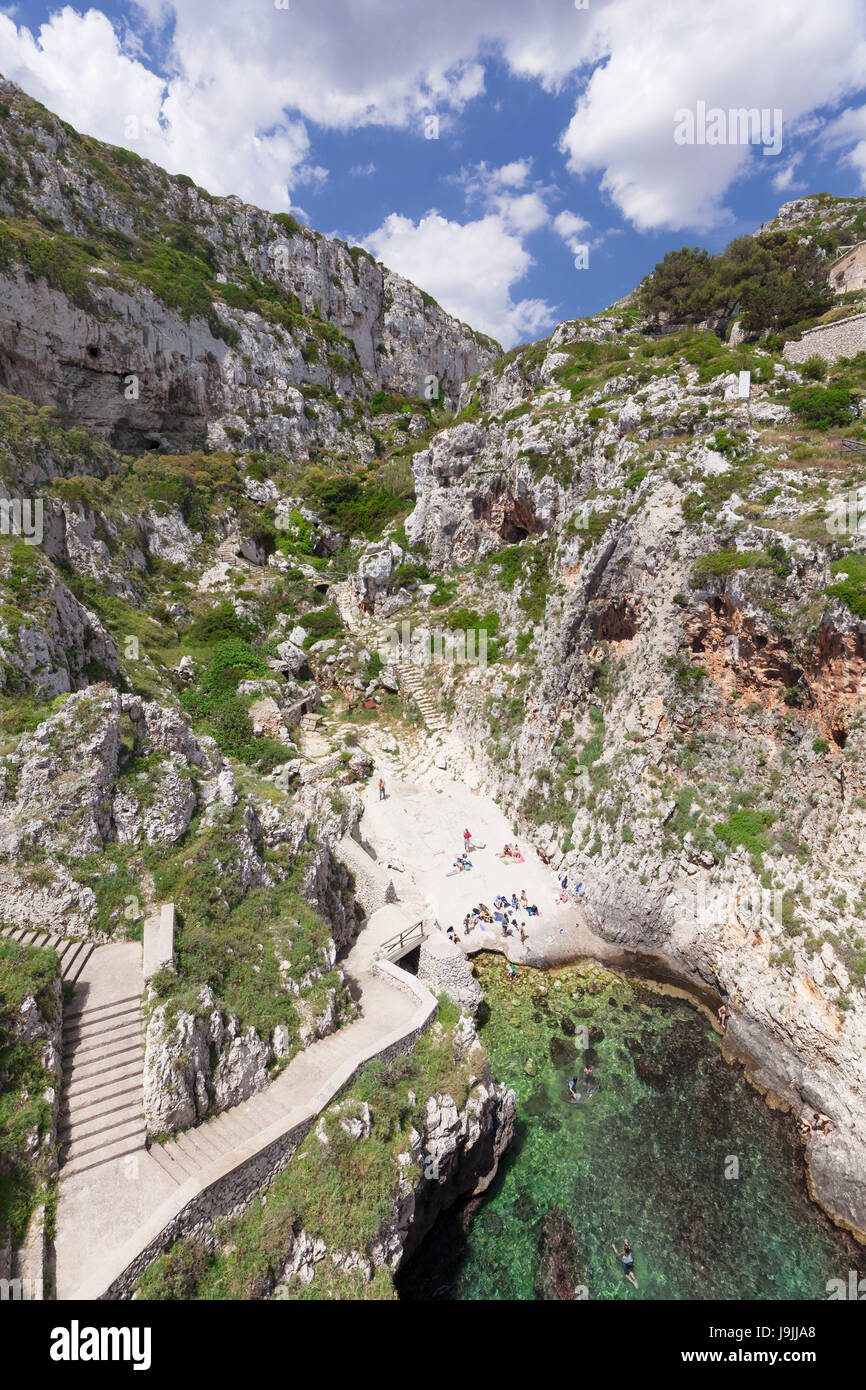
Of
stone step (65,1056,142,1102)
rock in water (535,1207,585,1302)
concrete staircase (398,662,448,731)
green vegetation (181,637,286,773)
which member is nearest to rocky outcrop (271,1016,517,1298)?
rock in water (535,1207,585,1302)

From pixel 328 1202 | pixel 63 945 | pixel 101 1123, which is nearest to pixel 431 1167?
pixel 328 1202

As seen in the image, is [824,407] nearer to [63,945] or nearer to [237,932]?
[237,932]

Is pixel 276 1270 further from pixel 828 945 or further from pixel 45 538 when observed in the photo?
pixel 45 538

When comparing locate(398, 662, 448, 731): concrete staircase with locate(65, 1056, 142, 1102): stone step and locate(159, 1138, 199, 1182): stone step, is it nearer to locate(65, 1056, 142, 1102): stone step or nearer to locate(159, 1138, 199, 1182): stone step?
locate(65, 1056, 142, 1102): stone step

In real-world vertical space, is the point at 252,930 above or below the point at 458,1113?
above

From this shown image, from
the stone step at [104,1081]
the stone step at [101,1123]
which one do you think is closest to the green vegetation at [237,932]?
the stone step at [104,1081]

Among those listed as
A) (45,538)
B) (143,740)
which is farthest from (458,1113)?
(45,538)
